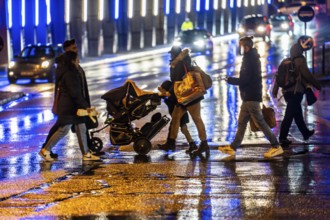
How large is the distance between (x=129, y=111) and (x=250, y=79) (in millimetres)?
1849

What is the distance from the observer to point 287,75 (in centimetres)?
1415

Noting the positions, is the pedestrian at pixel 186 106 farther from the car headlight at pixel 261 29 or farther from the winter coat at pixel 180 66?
the car headlight at pixel 261 29

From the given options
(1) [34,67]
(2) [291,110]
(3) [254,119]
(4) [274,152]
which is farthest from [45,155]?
(1) [34,67]

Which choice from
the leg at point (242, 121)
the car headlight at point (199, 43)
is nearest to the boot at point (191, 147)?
the leg at point (242, 121)

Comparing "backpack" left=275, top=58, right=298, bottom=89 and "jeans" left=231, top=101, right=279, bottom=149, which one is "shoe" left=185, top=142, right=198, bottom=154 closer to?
"jeans" left=231, top=101, right=279, bottom=149

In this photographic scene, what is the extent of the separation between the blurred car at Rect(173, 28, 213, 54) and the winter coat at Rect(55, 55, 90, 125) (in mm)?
34815

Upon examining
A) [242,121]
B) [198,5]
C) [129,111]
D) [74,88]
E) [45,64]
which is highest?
[74,88]

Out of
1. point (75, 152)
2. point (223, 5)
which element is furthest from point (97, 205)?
point (223, 5)

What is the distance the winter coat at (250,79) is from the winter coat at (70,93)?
213 centimetres

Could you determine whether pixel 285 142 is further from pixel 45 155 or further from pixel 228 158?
pixel 45 155

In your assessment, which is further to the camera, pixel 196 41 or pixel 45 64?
pixel 196 41

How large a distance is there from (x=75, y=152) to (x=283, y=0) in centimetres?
10028

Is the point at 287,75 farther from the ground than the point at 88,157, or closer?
farther from the ground

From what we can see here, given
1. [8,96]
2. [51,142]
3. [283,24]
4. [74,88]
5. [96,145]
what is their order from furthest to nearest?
[283,24] → [8,96] → [96,145] → [51,142] → [74,88]
